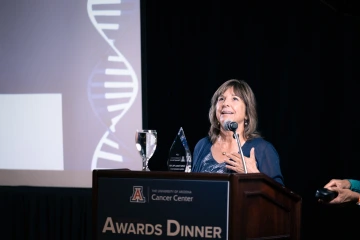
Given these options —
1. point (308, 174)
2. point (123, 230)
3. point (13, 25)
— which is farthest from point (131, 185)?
point (13, 25)

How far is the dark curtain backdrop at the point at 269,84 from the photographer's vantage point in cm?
376

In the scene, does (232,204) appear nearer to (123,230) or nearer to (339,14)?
(123,230)

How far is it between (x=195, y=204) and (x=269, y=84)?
2204 mm

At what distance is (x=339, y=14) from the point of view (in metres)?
3.67

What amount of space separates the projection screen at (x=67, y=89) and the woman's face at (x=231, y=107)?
1420mm

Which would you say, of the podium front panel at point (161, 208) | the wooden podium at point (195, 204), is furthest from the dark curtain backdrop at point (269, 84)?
the podium front panel at point (161, 208)

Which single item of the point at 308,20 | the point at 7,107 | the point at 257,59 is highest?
the point at 308,20

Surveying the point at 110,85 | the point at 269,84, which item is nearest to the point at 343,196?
the point at 269,84

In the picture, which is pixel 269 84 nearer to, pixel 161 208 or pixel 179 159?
pixel 179 159

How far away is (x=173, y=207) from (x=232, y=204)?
211 mm

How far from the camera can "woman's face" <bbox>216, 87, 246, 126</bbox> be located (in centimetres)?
291

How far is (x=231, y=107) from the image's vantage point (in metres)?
2.93

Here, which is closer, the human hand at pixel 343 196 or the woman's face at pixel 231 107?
the human hand at pixel 343 196

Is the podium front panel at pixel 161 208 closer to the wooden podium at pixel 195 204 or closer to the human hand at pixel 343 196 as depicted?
the wooden podium at pixel 195 204
